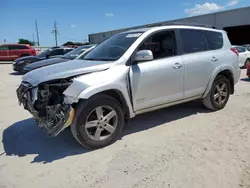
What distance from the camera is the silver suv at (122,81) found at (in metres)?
3.69

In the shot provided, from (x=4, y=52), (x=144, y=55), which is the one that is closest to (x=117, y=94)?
(x=144, y=55)

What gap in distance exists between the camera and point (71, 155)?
3742 mm

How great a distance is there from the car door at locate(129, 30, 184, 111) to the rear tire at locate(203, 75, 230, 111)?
994mm

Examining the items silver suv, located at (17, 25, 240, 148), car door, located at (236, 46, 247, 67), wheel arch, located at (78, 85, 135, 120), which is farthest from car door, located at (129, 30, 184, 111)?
car door, located at (236, 46, 247, 67)

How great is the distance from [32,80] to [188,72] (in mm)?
2825

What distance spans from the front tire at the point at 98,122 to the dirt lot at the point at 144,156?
163 millimetres

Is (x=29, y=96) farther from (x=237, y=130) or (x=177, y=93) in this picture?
(x=237, y=130)

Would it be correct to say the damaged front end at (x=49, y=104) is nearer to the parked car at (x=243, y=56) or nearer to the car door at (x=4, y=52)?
the parked car at (x=243, y=56)

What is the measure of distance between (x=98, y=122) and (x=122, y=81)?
2.44 feet

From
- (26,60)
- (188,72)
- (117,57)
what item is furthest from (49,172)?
(26,60)

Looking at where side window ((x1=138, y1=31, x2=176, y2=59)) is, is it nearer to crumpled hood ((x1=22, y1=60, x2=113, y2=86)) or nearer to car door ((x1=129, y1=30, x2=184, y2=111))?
car door ((x1=129, y1=30, x2=184, y2=111))

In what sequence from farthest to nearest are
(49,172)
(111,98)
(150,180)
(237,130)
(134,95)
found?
1. (237,130)
2. (134,95)
3. (111,98)
4. (49,172)
5. (150,180)

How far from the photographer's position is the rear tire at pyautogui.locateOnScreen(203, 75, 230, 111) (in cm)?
553

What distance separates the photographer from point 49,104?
385 centimetres
